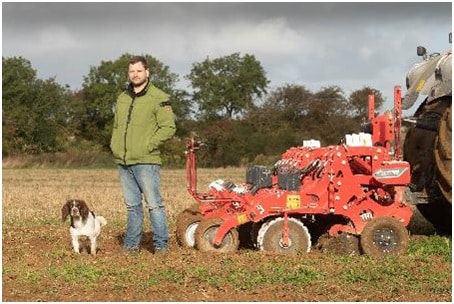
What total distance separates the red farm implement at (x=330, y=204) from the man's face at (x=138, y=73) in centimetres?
89

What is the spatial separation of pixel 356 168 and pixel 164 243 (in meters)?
2.14

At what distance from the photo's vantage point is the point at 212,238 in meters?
8.66

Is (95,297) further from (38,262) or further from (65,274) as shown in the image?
(38,262)

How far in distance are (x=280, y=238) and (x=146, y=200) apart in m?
1.45

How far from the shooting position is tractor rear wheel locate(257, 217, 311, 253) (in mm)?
8492

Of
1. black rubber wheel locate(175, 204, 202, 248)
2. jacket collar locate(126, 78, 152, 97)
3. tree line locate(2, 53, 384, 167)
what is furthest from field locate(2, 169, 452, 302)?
tree line locate(2, 53, 384, 167)

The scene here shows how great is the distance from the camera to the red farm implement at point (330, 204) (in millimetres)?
8492

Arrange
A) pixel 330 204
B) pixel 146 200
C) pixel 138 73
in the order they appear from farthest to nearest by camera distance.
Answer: pixel 146 200 → pixel 138 73 → pixel 330 204

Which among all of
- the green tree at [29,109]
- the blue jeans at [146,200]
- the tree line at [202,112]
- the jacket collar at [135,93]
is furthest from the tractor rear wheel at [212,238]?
the green tree at [29,109]

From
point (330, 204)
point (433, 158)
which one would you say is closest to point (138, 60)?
point (330, 204)

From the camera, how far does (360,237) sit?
8445mm

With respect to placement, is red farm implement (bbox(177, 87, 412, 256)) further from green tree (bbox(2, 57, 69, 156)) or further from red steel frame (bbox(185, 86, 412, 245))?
green tree (bbox(2, 57, 69, 156))

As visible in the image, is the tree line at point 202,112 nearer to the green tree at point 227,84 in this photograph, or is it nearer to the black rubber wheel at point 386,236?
the green tree at point 227,84

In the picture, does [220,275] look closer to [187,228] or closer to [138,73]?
[187,228]
